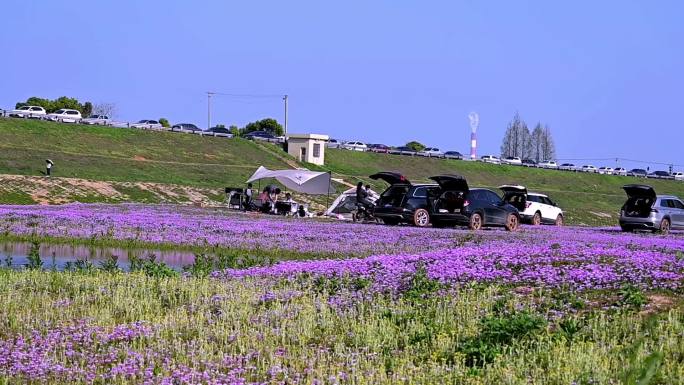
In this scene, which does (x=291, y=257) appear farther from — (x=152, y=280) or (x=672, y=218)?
(x=672, y=218)

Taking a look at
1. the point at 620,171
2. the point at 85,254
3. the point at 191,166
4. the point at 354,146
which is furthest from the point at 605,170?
the point at 85,254

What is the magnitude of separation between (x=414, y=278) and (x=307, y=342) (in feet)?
12.6

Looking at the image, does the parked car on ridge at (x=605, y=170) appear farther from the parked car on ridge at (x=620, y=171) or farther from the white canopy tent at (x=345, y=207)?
the white canopy tent at (x=345, y=207)

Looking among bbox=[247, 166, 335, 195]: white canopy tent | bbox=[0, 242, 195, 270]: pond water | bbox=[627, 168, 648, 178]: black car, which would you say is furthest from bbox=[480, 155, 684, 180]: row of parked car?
bbox=[0, 242, 195, 270]: pond water

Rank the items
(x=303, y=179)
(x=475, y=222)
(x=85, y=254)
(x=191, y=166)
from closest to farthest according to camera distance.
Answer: (x=85, y=254) < (x=475, y=222) < (x=303, y=179) < (x=191, y=166)

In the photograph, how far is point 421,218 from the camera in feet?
119

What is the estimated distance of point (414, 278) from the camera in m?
13.7

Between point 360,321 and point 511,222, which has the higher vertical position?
point 511,222

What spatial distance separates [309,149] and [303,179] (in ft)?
141

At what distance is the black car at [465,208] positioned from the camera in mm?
35188

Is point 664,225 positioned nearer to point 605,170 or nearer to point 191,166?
point 191,166

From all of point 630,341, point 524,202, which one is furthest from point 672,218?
point 630,341

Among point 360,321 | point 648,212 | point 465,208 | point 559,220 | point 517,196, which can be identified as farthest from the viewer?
point 559,220

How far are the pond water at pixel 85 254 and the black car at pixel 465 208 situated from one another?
1423 centimetres
